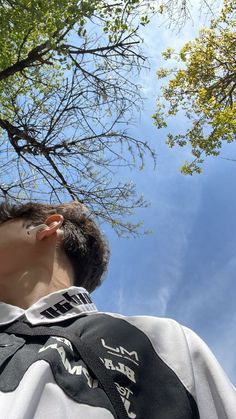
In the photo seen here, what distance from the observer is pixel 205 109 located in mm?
7438

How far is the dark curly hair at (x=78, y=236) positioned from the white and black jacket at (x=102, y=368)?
413 mm

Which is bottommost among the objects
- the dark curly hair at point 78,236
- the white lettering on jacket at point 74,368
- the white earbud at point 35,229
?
the white lettering on jacket at point 74,368

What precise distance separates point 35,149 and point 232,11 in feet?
14.6

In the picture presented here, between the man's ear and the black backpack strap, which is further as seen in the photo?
the man's ear

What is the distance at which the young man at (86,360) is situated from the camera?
0.90m

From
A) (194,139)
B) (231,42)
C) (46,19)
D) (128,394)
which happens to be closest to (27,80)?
(46,19)

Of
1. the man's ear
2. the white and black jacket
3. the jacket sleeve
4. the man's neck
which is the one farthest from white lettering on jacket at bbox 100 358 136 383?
the man's ear

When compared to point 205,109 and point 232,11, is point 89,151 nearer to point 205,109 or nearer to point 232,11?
point 205,109

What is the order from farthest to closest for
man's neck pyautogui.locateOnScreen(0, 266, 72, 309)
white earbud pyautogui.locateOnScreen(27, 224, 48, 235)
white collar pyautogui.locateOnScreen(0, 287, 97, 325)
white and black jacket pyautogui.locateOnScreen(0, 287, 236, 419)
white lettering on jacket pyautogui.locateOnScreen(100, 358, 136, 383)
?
white earbud pyautogui.locateOnScreen(27, 224, 48, 235) < man's neck pyautogui.locateOnScreen(0, 266, 72, 309) < white collar pyautogui.locateOnScreen(0, 287, 97, 325) < white lettering on jacket pyautogui.locateOnScreen(100, 358, 136, 383) < white and black jacket pyautogui.locateOnScreen(0, 287, 236, 419)

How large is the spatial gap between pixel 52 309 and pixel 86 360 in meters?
0.24

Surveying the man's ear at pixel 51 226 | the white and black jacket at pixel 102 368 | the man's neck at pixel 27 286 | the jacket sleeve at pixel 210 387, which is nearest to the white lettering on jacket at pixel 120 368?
the white and black jacket at pixel 102 368

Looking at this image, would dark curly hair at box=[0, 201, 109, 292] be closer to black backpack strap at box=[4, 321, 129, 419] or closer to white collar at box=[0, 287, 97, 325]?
white collar at box=[0, 287, 97, 325]

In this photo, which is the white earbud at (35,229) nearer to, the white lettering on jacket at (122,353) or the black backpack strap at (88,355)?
the black backpack strap at (88,355)

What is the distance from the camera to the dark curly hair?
1.60m
